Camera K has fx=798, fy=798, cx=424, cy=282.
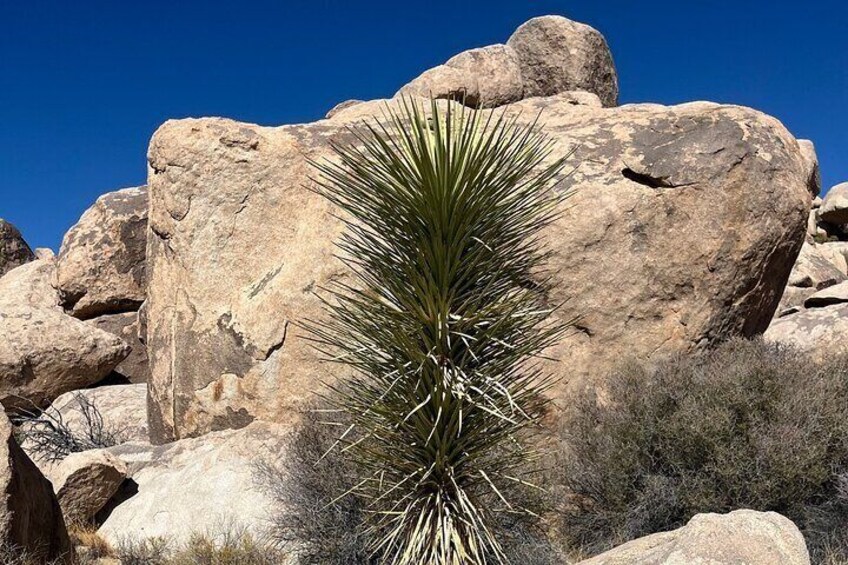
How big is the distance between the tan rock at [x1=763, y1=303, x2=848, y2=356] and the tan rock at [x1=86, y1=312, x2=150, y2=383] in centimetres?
913

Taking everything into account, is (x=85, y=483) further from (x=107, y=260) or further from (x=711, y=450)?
(x=107, y=260)

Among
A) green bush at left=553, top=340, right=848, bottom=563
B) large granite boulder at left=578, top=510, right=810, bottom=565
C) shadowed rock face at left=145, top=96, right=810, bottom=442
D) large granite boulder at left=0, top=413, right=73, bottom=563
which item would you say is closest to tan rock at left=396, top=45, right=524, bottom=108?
shadowed rock face at left=145, top=96, right=810, bottom=442

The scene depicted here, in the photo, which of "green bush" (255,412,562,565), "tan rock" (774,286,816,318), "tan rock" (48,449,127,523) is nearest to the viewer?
"green bush" (255,412,562,565)

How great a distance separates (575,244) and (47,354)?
808 cm

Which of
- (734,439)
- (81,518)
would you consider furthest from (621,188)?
(81,518)

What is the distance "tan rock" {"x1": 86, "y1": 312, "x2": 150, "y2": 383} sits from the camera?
41.0ft

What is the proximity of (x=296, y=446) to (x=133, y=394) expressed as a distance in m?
5.17

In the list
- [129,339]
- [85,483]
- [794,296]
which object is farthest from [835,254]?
[85,483]

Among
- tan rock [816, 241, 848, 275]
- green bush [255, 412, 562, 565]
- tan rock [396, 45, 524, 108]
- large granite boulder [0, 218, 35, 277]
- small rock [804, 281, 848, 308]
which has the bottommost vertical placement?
green bush [255, 412, 562, 565]

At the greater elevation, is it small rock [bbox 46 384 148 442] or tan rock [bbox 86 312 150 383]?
tan rock [bbox 86 312 150 383]

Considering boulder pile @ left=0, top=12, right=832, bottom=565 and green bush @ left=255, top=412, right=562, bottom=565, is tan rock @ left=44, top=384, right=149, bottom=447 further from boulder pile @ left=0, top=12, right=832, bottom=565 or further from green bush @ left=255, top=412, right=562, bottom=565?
green bush @ left=255, top=412, right=562, bottom=565

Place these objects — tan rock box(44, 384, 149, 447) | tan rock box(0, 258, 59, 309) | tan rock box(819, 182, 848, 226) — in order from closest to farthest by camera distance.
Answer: tan rock box(44, 384, 149, 447), tan rock box(0, 258, 59, 309), tan rock box(819, 182, 848, 226)

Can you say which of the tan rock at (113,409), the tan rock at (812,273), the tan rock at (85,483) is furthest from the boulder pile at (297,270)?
the tan rock at (812,273)

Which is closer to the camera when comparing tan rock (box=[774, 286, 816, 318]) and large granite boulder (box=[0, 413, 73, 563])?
large granite boulder (box=[0, 413, 73, 563])
